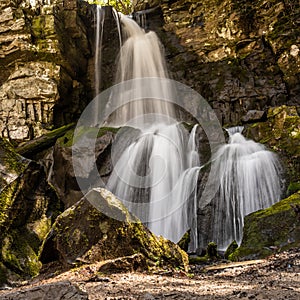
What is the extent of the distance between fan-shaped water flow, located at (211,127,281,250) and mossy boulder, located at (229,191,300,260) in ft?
8.24

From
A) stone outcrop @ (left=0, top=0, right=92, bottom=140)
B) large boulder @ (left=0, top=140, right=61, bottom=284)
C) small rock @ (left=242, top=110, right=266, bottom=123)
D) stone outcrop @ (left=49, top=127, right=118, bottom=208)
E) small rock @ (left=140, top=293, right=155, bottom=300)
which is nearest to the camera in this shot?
→ small rock @ (left=140, top=293, right=155, bottom=300)

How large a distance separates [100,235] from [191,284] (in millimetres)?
1438

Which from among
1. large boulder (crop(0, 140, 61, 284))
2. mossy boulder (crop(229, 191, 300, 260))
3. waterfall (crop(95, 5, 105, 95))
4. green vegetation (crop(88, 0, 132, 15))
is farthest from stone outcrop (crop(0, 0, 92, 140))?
mossy boulder (crop(229, 191, 300, 260))

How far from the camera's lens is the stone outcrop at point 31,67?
1633 centimetres

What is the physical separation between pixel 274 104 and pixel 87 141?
8815 millimetres

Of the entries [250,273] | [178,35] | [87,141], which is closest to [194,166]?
[87,141]

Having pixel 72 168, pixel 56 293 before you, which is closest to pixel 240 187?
pixel 72 168

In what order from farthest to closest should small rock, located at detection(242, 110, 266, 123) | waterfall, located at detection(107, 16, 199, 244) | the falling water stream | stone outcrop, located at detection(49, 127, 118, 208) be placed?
1. stone outcrop, located at detection(49, 127, 118, 208)
2. small rock, located at detection(242, 110, 266, 123)
3. waterfall, located at detection(107, 16, 199, 244)
4. the falling water stream

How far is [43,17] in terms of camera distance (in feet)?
56.3

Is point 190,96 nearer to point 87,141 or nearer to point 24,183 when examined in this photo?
point 87,141

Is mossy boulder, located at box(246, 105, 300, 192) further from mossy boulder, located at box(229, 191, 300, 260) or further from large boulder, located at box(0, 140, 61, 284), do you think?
large boulder, located at box(0, 140, 61, 284)

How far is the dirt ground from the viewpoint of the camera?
260cm

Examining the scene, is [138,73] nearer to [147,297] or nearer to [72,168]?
[72,168]

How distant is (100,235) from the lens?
4.29 meters
